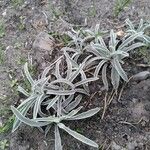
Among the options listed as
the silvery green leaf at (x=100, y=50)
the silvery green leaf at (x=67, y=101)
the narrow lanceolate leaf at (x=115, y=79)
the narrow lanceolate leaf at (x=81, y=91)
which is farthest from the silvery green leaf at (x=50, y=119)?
the silvery green leaf at (x=100, y=50)

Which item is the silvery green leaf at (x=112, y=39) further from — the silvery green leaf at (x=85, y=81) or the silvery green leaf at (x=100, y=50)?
the silvery green leaf at (x=85, y=81)

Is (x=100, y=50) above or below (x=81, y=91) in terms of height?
above

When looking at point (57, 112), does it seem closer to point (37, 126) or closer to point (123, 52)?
point (37, 126)

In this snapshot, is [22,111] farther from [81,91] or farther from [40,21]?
[40,21]

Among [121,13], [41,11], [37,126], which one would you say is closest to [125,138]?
[37,126]

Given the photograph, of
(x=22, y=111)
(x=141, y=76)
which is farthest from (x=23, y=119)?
(x=141, y=76)
